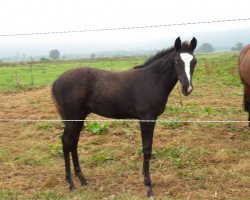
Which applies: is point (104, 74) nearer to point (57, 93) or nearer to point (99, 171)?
point (57, 93)

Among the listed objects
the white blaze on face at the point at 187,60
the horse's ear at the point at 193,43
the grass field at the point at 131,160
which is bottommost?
the grass field at the point at 131,160

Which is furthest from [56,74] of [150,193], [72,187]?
[150,193]

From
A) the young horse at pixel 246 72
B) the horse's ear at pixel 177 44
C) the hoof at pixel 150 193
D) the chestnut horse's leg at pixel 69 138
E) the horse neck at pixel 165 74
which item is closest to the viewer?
the horse's ear at pixel 177 44

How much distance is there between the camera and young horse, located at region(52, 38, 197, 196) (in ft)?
16.3

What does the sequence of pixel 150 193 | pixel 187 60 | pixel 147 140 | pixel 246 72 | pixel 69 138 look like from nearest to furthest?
pixel 187 60, pixel 150 193, pixel 147 140, pixel 69 138, pixel 246 72

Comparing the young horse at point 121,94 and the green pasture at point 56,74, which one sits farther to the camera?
the green pasture at point 56,74

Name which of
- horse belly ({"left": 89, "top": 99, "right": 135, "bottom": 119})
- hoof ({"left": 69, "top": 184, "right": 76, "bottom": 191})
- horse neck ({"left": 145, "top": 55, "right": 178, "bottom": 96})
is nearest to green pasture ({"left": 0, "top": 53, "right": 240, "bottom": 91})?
horse neck ({"left": 145, "top": 55, "right": 178, "bottom": 96})

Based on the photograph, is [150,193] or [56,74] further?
[56,74]

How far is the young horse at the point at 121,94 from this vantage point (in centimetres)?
497

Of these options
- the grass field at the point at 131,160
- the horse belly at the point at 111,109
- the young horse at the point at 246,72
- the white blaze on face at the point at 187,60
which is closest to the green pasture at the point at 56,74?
the young horse at the point at 246,72

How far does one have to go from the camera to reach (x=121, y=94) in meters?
5.08

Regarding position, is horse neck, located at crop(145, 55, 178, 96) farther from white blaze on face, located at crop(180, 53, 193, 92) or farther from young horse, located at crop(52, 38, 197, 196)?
white blaze on face, located at crop(180, 53, 193, 92)

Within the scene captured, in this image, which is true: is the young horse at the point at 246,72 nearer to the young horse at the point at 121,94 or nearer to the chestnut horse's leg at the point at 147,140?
the young horse at the point at 121,94

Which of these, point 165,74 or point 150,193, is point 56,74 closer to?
point 165,74
